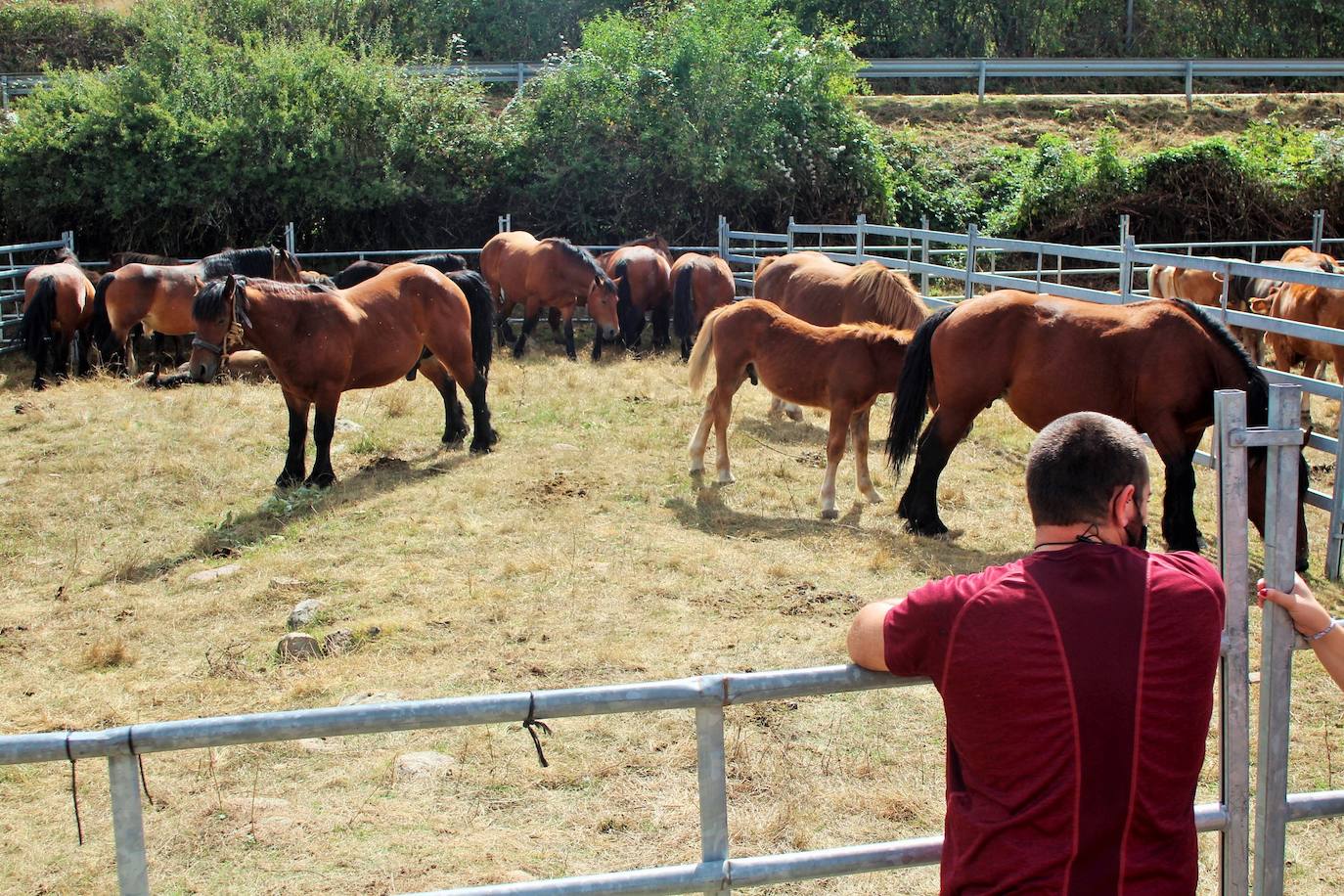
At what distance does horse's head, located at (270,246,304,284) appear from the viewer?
46.5ft

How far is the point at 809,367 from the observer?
335 inches

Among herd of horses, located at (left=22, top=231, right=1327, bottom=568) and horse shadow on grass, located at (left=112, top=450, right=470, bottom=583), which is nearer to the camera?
herd of horses, located at (left=22, top=231, right=1327, bottom=568)

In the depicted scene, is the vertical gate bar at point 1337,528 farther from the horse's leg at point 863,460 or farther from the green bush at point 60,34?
the green bush at point 60,34

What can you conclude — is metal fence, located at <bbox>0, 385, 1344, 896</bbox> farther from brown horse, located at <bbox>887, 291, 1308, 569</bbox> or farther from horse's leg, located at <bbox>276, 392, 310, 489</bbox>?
horse's leg, located at <bbox>276, 392, 310, 489</bbox>

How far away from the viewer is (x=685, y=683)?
236 cm

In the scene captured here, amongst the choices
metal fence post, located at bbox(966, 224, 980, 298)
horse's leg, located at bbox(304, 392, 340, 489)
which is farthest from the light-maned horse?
horse's leg, located at bbox(304, 392, 340, 489)

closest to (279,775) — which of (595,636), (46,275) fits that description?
(595,636)

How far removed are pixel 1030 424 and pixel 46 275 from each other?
39.0ft

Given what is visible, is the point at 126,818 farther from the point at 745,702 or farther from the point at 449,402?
the point at 449,402

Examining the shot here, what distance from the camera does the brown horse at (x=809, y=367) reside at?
27.4ft

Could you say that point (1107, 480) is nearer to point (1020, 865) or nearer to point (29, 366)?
point (1020, 865)

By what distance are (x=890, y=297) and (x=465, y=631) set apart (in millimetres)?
5774

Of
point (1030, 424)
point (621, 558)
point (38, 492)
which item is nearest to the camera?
point (621, 558)

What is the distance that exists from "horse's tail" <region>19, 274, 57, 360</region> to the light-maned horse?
8368 millimetres
